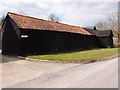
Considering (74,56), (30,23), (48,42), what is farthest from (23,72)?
(30,23)

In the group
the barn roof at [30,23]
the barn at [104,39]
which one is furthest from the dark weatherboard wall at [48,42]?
the barn at [104,39]

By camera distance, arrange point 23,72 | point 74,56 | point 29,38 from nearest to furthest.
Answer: point 23,72
point 74,56
point 29,38

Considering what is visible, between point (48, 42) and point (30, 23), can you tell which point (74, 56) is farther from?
point (30, 23)

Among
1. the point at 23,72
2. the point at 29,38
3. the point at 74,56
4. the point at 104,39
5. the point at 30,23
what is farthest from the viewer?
the point at 104,39

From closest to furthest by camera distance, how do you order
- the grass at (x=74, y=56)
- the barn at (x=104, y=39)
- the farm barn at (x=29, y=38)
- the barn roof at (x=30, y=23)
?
the grass at (x=74, y=56) < the farm barn at (x=29, y=38) < the barn roof at (x=30, y=23) < the barn at (x=104, y=39)

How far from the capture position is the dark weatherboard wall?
1377 centimetres

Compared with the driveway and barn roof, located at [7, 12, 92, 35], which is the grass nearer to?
the driveway

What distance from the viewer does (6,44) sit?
633 inches

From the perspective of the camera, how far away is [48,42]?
16422mm

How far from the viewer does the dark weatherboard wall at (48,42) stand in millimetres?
13769

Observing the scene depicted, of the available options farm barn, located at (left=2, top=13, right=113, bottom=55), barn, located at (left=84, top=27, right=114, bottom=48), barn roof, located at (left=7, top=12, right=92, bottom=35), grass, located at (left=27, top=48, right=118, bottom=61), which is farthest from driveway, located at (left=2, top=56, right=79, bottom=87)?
barn, located at (left=84, top=27, right=114, bottom=48)

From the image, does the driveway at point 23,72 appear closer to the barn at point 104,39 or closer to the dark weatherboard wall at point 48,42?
the dark weatherboard wall at point 48,42

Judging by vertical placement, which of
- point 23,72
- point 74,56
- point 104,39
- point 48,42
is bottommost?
point 23,72

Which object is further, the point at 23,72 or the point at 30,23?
the point at 30,23
